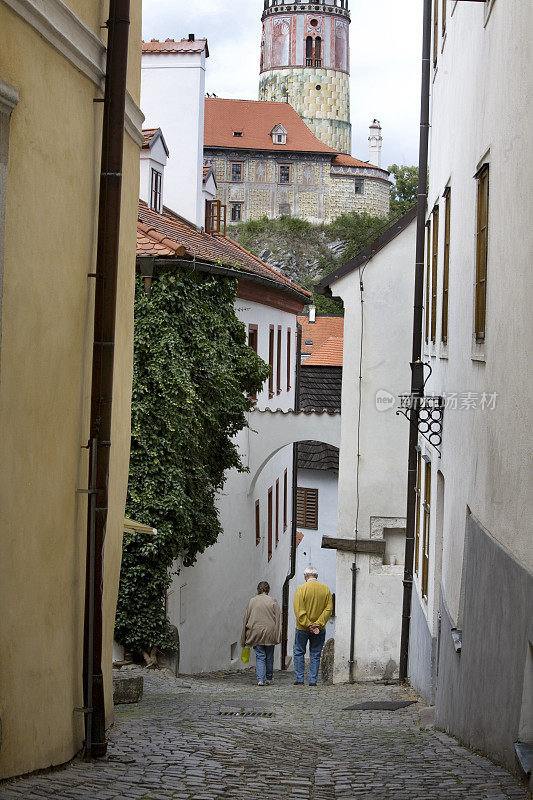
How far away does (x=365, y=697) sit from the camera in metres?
13.4

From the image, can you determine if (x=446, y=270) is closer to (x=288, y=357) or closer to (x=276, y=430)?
(x=276, y=430)

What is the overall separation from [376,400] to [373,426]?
1.38ft

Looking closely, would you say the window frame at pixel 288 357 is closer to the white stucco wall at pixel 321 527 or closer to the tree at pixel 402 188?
the white stucco wall at pixel 321 527

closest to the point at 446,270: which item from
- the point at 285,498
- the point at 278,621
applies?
the point at 278,621

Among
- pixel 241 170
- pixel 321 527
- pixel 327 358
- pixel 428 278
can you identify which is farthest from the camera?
pixel 241 170

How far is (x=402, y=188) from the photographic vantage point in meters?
102

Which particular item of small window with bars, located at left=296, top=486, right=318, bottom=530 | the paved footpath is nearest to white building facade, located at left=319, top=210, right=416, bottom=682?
the paved footpath

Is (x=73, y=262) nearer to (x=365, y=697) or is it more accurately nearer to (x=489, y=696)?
(x=489, y=696)

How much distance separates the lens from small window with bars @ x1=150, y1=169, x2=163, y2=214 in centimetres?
1912

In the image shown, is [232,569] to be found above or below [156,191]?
below

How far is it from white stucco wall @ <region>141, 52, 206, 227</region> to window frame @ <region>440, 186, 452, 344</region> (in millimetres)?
10281

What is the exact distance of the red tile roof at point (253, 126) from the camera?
315 ft

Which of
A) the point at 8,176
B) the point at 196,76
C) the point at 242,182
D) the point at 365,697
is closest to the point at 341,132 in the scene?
the point at 242,182

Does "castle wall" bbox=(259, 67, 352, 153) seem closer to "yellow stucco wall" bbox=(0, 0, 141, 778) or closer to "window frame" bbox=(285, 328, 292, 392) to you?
"window frame" bbox=(285, 328, 292, 392)
